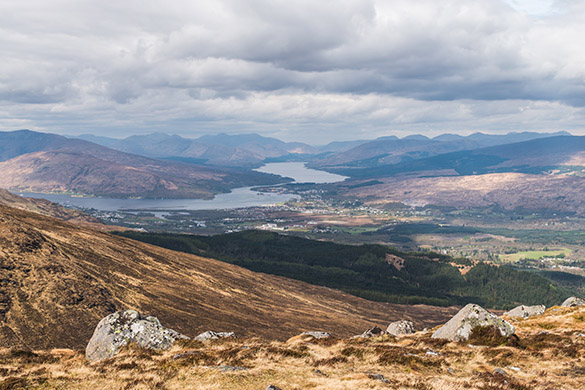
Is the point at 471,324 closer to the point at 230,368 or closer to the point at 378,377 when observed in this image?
the point at 378,377

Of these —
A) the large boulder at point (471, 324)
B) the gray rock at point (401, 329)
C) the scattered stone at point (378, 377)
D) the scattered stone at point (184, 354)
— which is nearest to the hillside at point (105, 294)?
the scattered stone at point (184, 354)

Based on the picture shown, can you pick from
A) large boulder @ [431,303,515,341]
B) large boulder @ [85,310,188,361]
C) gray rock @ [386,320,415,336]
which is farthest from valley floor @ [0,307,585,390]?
gray rock @ [386,320,415,336]

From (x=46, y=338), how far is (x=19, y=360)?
2090 cm

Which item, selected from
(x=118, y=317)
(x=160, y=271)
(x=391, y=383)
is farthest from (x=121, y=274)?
(x=391, y=383)

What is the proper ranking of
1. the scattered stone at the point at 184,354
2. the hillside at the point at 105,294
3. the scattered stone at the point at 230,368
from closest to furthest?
the scattered stone at the point at 230,368
the scattered stone at the point at 184,354
the hillside at the point at 105,294

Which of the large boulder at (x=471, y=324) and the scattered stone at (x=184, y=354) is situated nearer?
the scattered stone at (x=184, y=354)

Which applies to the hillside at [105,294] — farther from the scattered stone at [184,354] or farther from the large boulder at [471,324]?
the large boulder at [471,324]

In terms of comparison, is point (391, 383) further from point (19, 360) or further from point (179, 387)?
point (19, 360)

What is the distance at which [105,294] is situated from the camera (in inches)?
2977

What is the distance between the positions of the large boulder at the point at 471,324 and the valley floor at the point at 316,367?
1496mm

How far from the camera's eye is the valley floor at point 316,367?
30.7 meters

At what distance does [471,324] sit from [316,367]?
21525mm

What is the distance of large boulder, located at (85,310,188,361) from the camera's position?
40094 millimetres

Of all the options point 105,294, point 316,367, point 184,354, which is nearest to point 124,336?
point 184,354
